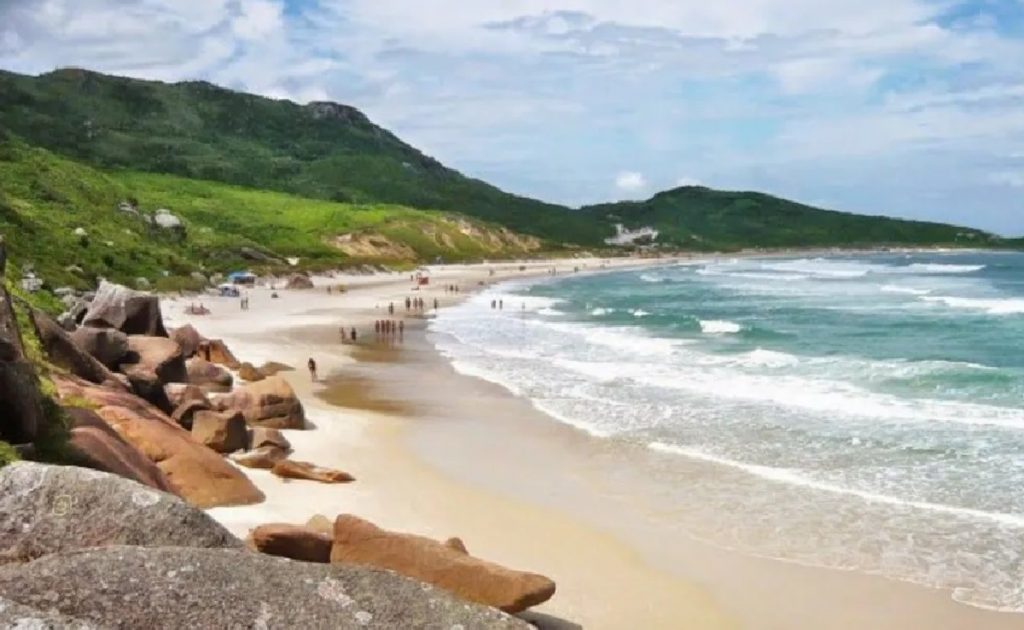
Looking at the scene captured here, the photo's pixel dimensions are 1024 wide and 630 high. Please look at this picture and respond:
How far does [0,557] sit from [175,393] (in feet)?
49.9

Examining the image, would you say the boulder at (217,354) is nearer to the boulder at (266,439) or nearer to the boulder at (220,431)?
the boulder at (266,439)

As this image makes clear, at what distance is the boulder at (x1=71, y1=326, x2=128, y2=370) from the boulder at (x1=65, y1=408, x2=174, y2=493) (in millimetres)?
8173

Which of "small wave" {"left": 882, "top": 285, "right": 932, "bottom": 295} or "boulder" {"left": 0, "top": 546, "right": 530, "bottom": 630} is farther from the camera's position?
"small wave" {"left": 882, "top": 285, "right": 932, "bottom": 295}

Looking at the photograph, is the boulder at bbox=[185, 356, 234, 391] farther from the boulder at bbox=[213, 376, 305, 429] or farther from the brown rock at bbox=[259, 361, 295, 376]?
the brown rock at bbox=[259, 361, 295, 376]

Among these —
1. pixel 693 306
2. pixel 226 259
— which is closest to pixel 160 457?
pixel 693 306

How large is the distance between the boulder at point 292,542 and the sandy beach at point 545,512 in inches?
108

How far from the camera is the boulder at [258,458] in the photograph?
18328 millimetres

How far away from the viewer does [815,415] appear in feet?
86.1

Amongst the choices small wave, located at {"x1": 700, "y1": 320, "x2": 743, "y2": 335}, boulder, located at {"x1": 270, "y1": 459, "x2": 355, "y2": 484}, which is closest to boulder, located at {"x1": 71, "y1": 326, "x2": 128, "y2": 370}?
boulder, located at {"x1": 270, "y1": 459, "x2": 355, "y2": 484}

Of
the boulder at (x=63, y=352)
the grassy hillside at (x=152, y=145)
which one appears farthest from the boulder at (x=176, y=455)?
the grassy hillside at (x=152, y=145)

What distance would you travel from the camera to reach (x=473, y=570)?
33.7ft

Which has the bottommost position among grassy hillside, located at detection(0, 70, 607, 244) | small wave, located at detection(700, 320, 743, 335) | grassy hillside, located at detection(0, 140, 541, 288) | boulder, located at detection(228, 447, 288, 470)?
small wave, located at detection(700, 320, 743, 335)

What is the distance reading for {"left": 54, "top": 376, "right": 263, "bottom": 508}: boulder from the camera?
1507 centimetres

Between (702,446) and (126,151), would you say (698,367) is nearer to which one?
(702,446)
